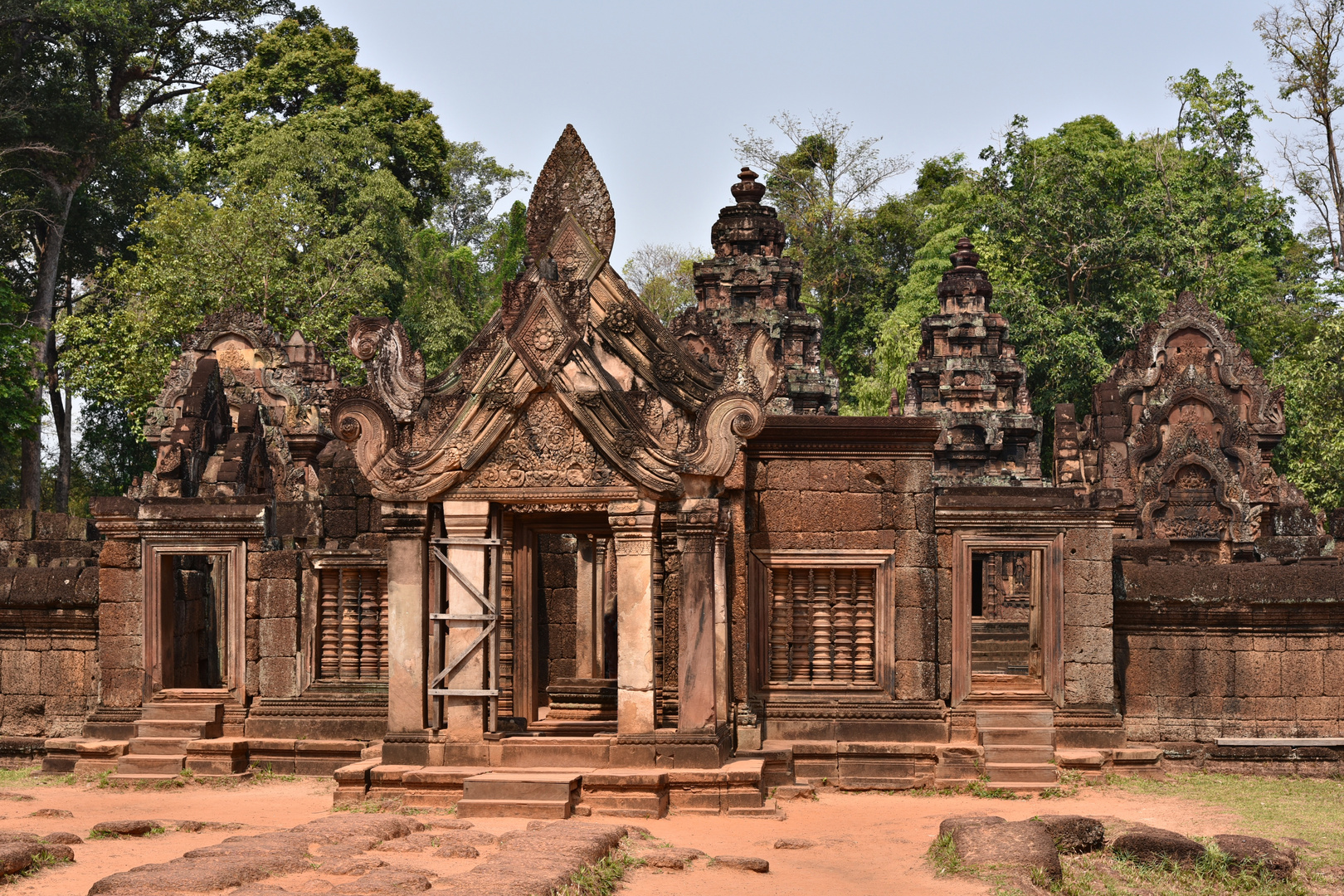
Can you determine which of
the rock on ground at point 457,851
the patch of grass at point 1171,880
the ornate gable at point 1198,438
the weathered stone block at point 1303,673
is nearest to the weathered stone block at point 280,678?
the rock on ground at point 457,851

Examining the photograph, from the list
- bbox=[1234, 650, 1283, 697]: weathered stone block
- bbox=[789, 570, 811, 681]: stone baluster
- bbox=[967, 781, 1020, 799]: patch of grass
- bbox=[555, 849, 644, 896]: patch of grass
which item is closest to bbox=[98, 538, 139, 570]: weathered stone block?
bbox=[789, 570, 811, 681]: stone baluster

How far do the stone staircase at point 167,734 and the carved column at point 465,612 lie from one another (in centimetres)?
320

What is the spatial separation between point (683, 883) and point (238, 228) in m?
25.9

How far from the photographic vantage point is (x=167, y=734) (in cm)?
1273

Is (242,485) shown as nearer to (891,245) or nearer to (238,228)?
(238,228)

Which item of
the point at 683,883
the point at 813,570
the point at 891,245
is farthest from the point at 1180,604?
the point at 891,245

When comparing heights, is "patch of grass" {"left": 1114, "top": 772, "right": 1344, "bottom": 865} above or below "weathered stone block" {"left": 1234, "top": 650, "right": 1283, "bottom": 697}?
below

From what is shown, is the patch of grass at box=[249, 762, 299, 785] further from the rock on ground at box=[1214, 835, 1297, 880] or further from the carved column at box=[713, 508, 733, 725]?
the rock on ground at box=[1214, 835, 1297, 880]

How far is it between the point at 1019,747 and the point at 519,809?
4617mm

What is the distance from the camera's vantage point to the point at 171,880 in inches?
288

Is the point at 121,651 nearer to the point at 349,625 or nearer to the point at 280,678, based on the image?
the point at 280,678

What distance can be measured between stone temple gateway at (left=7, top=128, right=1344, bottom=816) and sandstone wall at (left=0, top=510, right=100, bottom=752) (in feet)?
0.11

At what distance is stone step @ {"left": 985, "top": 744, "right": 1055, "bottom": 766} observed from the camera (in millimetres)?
11875

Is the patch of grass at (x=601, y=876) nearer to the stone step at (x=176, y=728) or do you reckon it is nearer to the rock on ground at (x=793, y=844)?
the rock on ground at (x=793, y=844)
